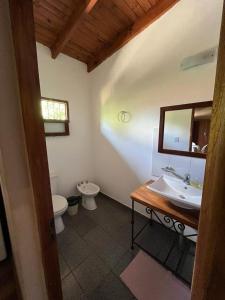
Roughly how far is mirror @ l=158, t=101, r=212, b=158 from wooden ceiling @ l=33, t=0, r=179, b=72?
111 centimetres

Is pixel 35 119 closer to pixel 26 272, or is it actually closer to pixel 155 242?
pixel 26 272

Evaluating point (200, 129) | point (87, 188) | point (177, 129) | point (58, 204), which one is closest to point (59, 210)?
point (58, 204)

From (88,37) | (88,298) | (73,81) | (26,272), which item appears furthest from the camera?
(73,81)

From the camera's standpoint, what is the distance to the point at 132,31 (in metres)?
1.81

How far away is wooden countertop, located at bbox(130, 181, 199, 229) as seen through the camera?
3.71ft

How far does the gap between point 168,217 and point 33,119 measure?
1674mm

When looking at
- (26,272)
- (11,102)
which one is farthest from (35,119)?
(26,272)

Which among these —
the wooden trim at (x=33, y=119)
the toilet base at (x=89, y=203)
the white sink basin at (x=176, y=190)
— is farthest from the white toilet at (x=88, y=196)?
the wooden trim at (x=33, y=119)

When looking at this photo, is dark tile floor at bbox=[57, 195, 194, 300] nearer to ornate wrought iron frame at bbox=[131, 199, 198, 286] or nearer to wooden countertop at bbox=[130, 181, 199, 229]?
ornate wrought iron frame at bbox=[131, 199, 198, 286]

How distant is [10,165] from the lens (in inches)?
24.1

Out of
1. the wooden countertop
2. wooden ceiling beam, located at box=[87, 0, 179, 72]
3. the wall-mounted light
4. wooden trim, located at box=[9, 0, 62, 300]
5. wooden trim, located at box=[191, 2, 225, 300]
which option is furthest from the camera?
the wall-mounted light

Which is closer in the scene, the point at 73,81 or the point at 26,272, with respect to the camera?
the point at 26,272

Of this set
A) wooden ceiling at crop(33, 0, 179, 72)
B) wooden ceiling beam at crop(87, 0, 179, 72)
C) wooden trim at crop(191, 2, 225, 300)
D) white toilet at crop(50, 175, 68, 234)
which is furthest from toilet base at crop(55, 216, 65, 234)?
wooden ceiling beam at crop(87, 0, 179, 72)

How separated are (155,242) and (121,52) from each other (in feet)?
8.62
